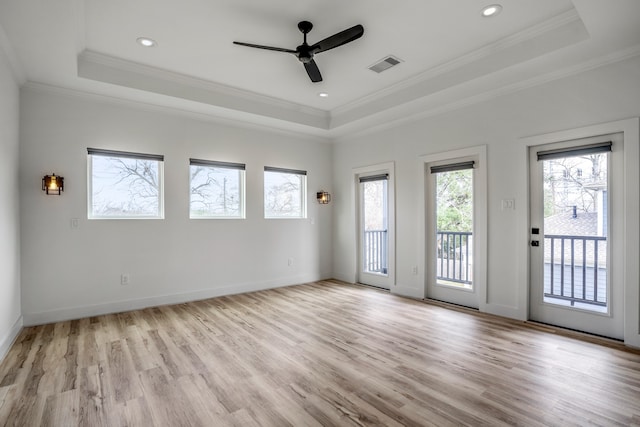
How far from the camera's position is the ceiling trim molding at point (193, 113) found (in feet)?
12.8

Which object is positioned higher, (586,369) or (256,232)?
(256,232)

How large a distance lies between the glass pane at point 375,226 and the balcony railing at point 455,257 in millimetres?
1024

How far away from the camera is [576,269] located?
3.55m

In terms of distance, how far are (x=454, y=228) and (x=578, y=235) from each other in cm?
141

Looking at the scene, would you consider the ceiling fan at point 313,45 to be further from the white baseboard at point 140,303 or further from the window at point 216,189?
the white baseboard at point 140,303

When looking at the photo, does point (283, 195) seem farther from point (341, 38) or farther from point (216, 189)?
point (341, 38)

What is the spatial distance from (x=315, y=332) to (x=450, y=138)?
3.10m

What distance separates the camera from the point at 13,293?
3.41 m

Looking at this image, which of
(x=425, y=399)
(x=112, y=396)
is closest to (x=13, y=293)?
(x=112, y=396)

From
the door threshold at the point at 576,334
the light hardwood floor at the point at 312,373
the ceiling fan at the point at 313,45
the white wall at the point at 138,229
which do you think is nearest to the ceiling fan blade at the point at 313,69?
the ceiling fan at the point at 313,45

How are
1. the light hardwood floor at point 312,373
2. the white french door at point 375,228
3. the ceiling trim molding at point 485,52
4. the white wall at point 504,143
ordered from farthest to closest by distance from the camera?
the white french door at point 375,228 → the white wall at point 504,143 → the ceiling trim molding at point 485,52 → the light hardwood floor at point 312,373

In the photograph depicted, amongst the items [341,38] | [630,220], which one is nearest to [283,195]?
[341,38]

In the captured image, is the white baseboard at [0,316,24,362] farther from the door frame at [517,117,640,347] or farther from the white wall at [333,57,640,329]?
the door frame at [517,117,640,347]

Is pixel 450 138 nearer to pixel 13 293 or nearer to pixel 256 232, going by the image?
pixel 256 232
